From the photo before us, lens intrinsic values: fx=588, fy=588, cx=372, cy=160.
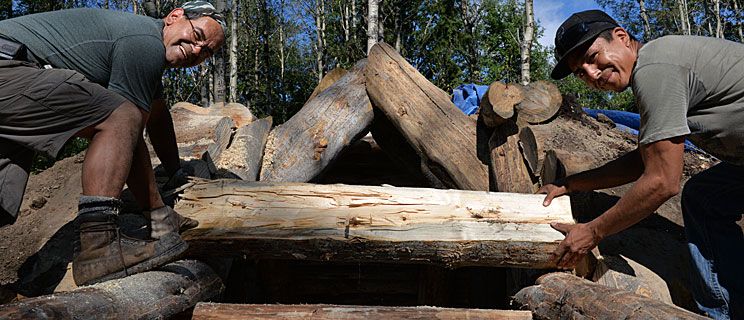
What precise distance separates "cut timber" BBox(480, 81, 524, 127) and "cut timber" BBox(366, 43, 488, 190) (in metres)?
0.28

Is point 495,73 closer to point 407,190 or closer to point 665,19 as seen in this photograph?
point 665,19

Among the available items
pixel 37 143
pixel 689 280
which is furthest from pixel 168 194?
pixel 689 280

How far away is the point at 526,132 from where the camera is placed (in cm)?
364

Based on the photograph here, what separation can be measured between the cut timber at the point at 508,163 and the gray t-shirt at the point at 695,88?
3.43ft

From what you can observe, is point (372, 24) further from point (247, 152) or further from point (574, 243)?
point (574, 243)

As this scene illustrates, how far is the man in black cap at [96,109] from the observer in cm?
229

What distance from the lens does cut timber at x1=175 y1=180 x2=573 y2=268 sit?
114 inches

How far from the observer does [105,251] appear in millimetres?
2244

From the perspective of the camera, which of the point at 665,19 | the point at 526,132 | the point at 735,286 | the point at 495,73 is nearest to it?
the point at 735,286

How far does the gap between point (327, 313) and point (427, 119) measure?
2013 millimetres

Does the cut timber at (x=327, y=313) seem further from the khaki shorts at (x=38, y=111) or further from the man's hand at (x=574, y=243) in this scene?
the khaki shorts at (x=38, y=111)

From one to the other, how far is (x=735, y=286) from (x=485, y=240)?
1257 millimetres

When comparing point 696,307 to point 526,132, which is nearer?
point 696,307

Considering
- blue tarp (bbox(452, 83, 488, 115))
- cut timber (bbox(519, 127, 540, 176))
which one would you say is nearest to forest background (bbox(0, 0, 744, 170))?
blue tarp (bbox(452, 83, 488, 115))
